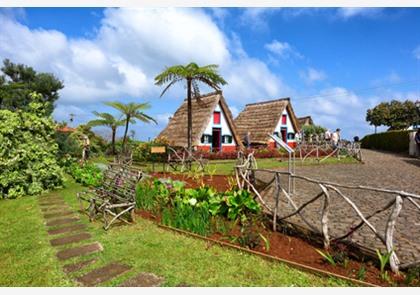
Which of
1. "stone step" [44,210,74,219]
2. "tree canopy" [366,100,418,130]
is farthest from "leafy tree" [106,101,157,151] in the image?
"tree canopy" [366,100,418,130]

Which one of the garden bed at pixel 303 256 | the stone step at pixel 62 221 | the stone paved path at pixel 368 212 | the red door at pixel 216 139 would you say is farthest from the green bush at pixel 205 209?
the red door at pixel 216 139

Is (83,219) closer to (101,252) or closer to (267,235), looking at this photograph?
(101,252)

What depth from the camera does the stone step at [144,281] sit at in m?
3.72

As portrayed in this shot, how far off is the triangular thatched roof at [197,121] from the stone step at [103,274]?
1975cm

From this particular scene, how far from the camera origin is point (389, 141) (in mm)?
30484

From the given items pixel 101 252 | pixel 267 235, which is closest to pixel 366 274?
pixel 267 235

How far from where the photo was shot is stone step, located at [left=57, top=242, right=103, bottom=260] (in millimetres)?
4676

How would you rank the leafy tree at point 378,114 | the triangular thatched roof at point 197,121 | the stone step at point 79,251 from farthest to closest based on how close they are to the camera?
the leafy tree at point 378,114 → the triangular thatched roof at point 197,121 → the stone step at point 79,251

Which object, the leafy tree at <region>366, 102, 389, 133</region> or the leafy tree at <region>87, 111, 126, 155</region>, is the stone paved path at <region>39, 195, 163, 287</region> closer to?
the leafy tree at <region>87, 111, 126, 155</region>

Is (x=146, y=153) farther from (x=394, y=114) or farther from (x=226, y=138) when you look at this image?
(x=394, y=114)

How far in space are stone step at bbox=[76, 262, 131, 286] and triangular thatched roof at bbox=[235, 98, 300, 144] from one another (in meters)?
25.3

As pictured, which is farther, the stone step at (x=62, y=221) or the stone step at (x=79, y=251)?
the stone step at (x=62, y=221)

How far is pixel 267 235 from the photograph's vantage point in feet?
16.9

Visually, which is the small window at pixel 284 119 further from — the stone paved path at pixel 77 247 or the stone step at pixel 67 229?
the stone step at pixel 67 229
